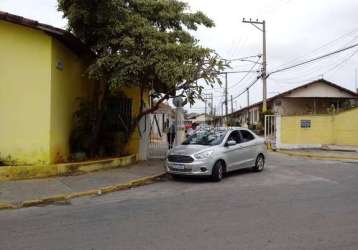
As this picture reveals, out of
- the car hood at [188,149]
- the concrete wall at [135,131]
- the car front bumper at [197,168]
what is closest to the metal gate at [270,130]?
the concrete wall at [135,131]

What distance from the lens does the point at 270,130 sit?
26953mm

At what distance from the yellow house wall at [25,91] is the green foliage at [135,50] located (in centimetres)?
168

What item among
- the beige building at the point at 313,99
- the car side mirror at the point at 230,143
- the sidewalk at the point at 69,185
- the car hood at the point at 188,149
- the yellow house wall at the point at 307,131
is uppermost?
the beige building at the point at 313,99

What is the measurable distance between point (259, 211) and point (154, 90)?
30.6 ft

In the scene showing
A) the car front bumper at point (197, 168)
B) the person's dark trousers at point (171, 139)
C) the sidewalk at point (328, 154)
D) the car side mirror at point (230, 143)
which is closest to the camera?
the car front bumper at point (197, 168)

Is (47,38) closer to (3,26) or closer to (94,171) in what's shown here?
(3,26)

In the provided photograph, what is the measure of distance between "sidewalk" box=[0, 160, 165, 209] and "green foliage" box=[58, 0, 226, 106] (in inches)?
118

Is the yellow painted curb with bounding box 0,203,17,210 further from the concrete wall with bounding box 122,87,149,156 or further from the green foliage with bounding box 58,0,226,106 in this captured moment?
the concrete wall with bounding box 122,87,149,156

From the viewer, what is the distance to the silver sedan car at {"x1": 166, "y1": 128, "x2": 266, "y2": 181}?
1351 cm

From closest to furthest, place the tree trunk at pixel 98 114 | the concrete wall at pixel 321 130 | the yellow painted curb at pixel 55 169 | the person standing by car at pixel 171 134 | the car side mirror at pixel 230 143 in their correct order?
the yellow painted curb at pixel 55 169, the car side mirror at pixel 230 143, the tree trunk at pixel 98 114, the person standing by car at pixel 171 134, the concrete wall at pixel 321 130

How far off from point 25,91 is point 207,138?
596 cm

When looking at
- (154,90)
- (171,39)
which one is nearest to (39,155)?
(154,90)

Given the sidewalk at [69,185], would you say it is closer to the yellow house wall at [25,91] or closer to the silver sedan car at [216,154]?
the silver sedan car at [216,154]

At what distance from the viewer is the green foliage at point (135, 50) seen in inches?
588
